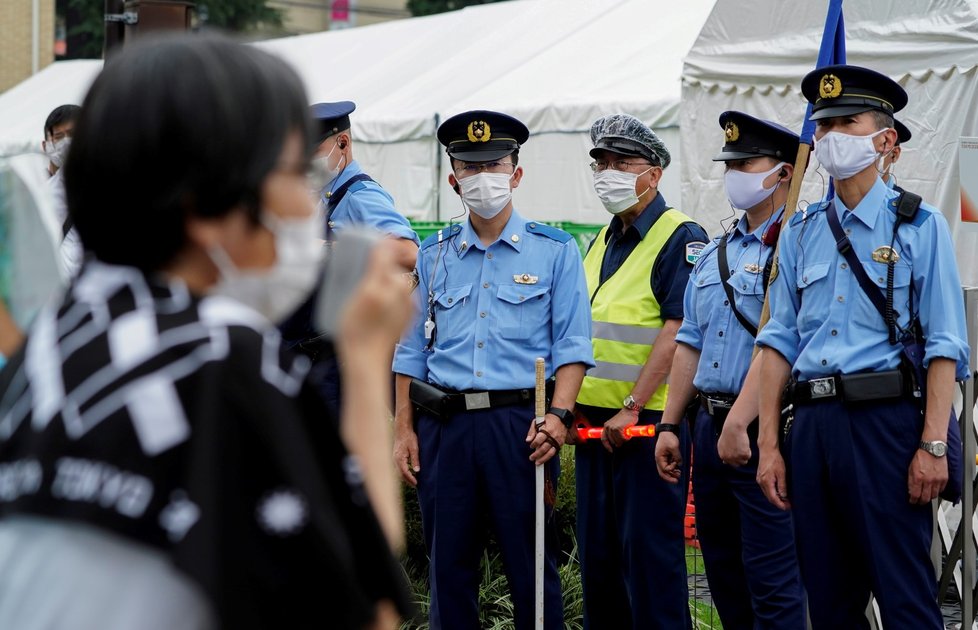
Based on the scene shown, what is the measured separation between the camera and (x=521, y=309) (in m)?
5.21

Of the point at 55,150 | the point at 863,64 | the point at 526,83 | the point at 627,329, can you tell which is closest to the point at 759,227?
the point at 627,329

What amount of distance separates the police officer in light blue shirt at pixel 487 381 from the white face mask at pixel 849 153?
4.18 feet

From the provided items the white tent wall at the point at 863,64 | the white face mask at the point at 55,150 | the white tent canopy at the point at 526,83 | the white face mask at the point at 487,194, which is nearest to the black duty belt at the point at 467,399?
the white face mask at the point at 487,194

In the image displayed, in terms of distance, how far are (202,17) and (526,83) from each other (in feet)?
75.2

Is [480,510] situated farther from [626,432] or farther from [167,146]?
[167,146]

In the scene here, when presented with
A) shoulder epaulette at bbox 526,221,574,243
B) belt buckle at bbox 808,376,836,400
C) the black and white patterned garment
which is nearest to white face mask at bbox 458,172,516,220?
shoulder epaulette at bbox 526,221,574,243

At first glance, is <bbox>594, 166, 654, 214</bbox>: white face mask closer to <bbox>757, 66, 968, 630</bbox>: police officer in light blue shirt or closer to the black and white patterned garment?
<bbox>757, 66, 968, 630</bbox>: police officer in light blue shirt

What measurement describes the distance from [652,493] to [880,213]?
161 cm

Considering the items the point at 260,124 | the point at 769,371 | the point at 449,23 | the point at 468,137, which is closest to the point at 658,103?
the point at 468,137

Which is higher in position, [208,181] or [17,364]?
[208,181]

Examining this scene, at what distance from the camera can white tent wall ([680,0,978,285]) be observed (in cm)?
676

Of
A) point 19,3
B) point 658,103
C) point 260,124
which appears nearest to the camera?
point 260,124

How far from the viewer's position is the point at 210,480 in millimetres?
1222

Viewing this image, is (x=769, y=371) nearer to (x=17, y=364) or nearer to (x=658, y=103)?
(x=17, y=364)
